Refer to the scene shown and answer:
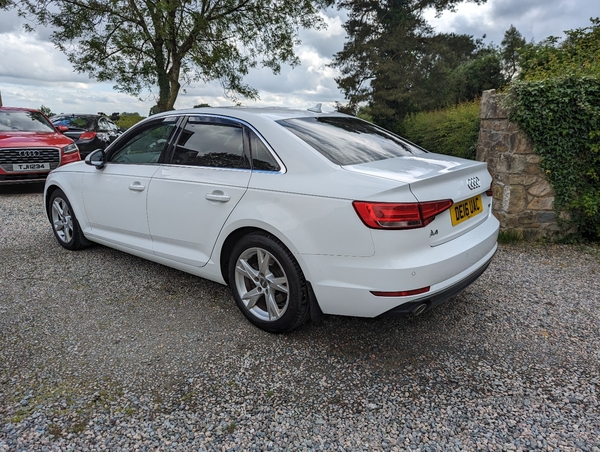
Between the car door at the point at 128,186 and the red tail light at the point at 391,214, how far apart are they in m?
1.97

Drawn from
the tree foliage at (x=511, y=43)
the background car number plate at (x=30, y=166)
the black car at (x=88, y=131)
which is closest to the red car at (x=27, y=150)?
the background car number plate at (x=30, y=166)

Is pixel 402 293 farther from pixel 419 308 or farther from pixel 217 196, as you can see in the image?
pixel 217 196

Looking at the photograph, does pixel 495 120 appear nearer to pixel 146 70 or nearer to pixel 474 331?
pixel 474 331

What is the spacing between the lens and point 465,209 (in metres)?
2.73

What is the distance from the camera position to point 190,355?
272cm

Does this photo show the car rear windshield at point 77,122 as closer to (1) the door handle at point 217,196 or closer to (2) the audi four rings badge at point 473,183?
(1) the door handle at point 217,196

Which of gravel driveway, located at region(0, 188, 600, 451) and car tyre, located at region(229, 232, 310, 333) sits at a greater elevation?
car tyre, located at region(229, 232, 310, 333)

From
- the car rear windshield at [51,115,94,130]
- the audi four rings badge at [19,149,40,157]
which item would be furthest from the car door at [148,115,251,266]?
the car rear windshield at [51,115,94,130]

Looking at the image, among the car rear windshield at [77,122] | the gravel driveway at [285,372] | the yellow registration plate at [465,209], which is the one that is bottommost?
the gravel driveway at [285,372]

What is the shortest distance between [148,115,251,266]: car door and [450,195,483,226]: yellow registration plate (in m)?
1.34

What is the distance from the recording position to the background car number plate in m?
8.12

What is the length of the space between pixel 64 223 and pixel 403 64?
70.5 ft

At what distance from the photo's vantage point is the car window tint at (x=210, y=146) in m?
3.06

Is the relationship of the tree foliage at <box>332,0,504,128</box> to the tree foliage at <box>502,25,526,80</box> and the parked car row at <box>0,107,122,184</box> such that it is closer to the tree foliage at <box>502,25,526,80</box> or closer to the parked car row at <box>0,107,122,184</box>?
the tree foliage at <box>502,25,526,80</box>
